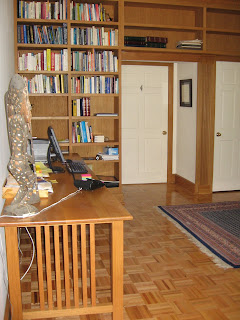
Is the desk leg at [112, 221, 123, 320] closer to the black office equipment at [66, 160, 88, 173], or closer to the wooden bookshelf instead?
the black office equipment at [66, 160, 88, 173]

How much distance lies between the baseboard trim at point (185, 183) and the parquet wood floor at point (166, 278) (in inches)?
57.6

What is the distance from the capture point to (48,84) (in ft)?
14.7

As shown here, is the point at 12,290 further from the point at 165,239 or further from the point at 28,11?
the point at 28,11

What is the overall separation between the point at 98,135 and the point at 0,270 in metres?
3.00

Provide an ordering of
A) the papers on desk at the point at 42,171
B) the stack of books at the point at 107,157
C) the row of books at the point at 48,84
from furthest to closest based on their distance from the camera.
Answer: the stack of books at the point at 107,157 → the row of books at the point at 48,84 → the papers on desk at the point at 42,171

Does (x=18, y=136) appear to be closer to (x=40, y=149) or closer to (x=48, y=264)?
(x=48, y=264)

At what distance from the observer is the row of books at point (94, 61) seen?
454 cm

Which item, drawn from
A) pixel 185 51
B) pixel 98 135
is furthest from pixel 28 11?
pixel 185 51

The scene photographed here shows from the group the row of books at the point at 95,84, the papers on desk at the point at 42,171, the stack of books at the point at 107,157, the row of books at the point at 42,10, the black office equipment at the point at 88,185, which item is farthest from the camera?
the stack of books at the point at 107,157

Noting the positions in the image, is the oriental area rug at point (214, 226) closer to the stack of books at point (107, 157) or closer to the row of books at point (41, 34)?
the stack of books at point (107, 157)

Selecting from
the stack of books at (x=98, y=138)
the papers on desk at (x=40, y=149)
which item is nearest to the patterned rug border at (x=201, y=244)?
the stack of books at (x=98, y=138)

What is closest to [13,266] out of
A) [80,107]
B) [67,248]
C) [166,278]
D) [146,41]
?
[67,248]

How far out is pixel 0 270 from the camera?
196 cm

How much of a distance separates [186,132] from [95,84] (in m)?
1.76
